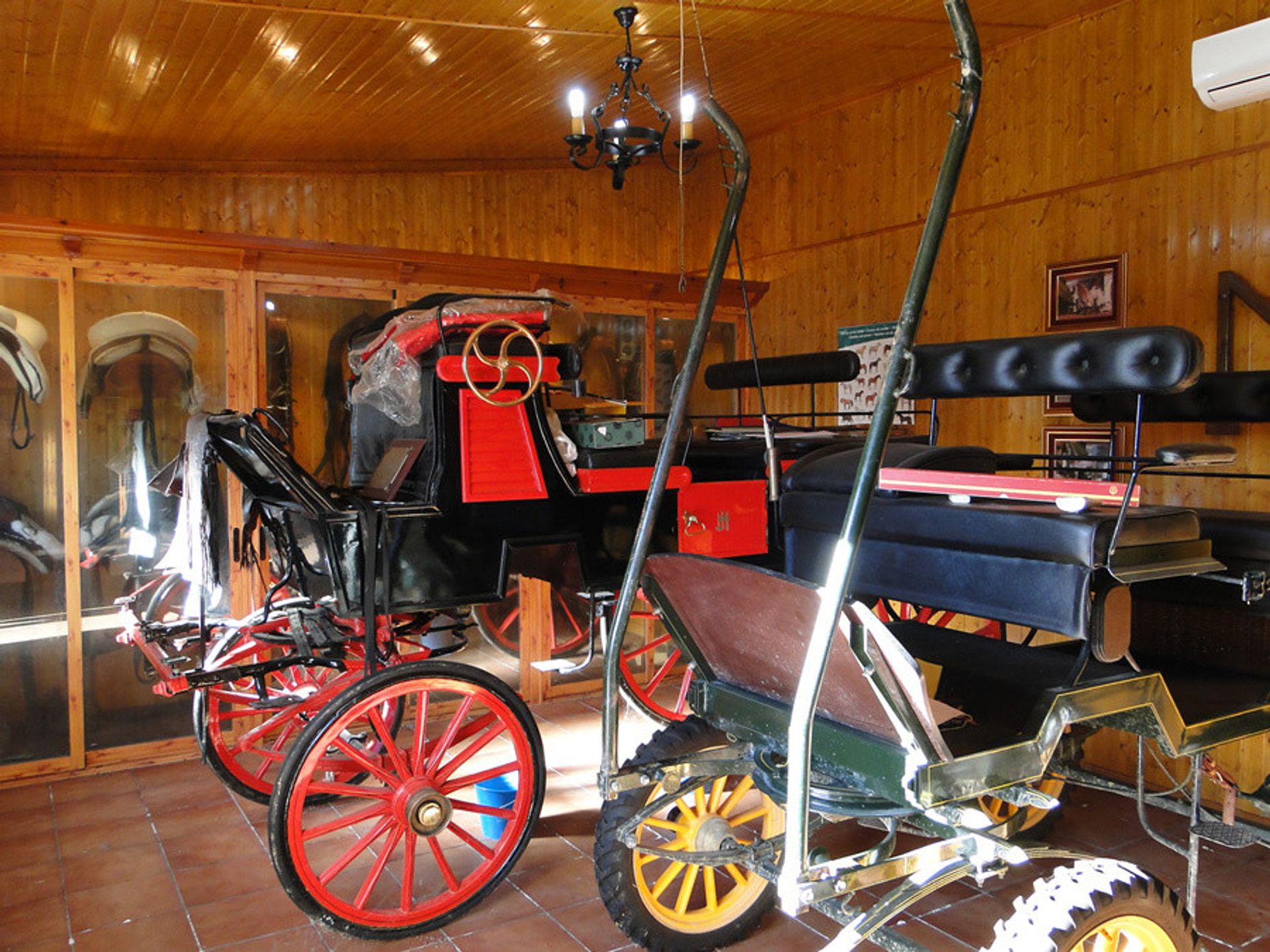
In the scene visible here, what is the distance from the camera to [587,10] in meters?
4.60

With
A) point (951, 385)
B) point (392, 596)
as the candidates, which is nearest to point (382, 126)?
point (392, 596)

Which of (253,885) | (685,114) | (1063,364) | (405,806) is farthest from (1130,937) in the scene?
(685,114)

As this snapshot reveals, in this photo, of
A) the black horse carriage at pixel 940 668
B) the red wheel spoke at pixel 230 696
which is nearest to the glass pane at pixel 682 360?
the red wheel spoke at pixel 230 696

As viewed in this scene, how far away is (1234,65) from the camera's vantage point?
3.80m

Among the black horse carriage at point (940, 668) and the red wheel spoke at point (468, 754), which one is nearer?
the black horse carriage at point (940, 668)

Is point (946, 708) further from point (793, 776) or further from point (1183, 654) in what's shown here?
point (1183, 654)

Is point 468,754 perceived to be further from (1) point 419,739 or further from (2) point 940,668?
(2) point 940,668

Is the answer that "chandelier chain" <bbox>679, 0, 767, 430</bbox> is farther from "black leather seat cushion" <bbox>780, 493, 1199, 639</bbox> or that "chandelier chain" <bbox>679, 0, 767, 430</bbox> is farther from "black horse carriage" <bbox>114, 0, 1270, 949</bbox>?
"black leather seat cushion" <bbox>780, 493, 1199, 639</bbox>

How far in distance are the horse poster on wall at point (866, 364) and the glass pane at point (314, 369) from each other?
2882mm

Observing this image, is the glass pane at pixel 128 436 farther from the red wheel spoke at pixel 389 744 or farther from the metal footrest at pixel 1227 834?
the metal footrest at pixel 1227 834

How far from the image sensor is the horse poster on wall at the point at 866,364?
6391mm

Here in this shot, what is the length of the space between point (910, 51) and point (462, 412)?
3753 mm

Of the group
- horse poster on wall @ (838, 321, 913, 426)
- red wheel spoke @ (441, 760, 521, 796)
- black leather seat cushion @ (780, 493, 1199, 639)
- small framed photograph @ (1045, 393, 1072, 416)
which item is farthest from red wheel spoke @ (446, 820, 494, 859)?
horse poster on wall @ (838, 321, 913, 426)

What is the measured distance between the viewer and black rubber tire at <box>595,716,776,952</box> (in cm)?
272
